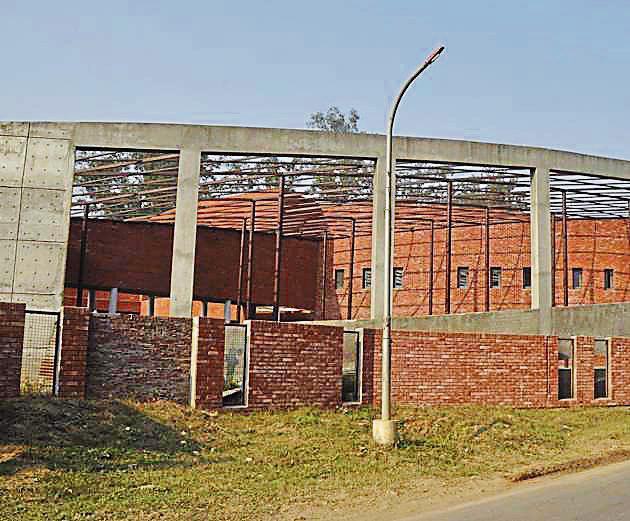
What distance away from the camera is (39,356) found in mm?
15602

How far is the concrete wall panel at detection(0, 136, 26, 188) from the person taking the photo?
2002 cm

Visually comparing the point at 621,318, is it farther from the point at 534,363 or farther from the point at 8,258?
the point at 8,258

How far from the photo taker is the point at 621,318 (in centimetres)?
2681

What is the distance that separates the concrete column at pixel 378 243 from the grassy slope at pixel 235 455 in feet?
15.7

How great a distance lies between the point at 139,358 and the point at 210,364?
1.43m

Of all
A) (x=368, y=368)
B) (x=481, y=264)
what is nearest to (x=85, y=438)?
(x=368, y=368)

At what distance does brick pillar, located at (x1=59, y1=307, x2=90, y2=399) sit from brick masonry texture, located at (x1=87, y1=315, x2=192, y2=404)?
0.25 metres

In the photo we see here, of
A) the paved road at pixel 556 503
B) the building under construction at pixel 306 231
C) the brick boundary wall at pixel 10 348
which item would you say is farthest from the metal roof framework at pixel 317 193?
the paved road at pixel 556 503

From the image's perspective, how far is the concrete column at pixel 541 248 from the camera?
24.2 meters

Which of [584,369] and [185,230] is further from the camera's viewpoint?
[584,369]

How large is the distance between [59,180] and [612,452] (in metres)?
14.2

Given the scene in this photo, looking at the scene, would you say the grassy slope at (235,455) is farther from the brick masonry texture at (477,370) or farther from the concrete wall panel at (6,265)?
the concrete wall panel at (6,265)

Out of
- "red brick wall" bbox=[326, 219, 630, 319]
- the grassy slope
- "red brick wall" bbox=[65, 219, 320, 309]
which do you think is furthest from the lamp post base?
"red brick wall" bbox=[326, 219, 630, 319]

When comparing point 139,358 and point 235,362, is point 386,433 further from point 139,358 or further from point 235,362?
point 139,358
